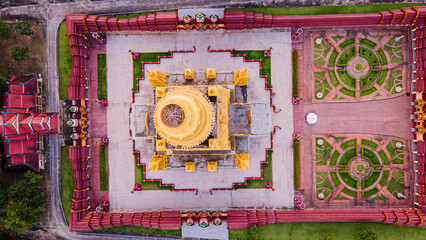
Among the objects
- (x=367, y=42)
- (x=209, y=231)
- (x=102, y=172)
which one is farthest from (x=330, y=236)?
(x=102, y=172)

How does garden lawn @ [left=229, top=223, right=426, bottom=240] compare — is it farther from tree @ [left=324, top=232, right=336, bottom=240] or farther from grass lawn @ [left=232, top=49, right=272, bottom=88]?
grass lawn @ [left=232, top=49, right=272, bottom=88]

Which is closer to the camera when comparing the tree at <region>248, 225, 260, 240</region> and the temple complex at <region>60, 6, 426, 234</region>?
the tree at <region>248, 225, 260, 240</region>

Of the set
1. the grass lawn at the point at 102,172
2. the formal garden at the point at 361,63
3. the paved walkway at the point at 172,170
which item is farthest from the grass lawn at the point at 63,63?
the formal garden at the point at 361,63

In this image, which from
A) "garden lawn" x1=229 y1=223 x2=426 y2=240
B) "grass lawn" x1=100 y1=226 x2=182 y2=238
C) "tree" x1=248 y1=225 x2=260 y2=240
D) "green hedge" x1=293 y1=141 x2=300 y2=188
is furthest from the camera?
"grass lawn" x1=100 y1=226 x2=182 y2=238

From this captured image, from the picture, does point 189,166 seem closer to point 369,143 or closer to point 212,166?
point 212,166

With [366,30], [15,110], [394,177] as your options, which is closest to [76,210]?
[15,110]

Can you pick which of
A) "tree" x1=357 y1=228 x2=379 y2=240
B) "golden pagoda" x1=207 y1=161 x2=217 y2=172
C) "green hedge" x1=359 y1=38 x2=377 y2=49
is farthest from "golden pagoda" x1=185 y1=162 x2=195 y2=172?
"green hedge" x1=359 y1=38 x2=377 y2=49
